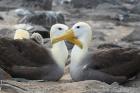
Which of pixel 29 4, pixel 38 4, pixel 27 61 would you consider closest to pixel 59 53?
pixel 27 61

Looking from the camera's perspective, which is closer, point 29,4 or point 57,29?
point 57,29

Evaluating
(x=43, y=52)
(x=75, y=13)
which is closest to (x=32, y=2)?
(x=75, y=13)

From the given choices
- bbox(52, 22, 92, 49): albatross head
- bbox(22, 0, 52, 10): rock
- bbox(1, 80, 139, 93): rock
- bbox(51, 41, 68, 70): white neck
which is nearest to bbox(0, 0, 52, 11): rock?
bbox(22, 0, 52, 10): rock

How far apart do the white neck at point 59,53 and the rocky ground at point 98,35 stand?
32 cm

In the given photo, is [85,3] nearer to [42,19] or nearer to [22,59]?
[42,19]

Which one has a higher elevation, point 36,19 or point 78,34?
point 36,19

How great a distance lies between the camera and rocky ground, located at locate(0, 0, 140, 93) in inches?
295

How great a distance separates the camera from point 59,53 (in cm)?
930

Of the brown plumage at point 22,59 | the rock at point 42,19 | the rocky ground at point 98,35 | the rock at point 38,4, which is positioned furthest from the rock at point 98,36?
the rock at point 38,4

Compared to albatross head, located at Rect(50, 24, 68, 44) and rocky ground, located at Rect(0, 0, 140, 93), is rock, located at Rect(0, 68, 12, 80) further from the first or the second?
albatross head, located at Rect(50, 24, 68, 44)

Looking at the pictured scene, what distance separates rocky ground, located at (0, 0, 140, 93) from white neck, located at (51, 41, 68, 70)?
12.6 inches

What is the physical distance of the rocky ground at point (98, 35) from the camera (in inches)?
295

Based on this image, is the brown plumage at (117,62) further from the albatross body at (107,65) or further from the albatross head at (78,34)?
the albatross head at (78,34)

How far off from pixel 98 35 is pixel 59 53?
31.3ft
